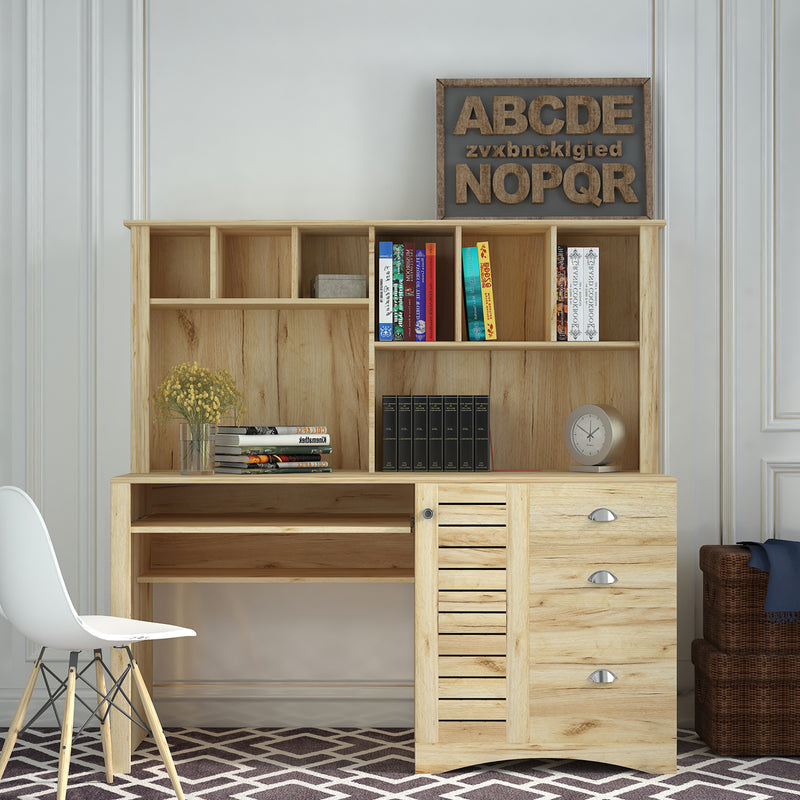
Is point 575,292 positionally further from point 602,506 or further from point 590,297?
point 602,506

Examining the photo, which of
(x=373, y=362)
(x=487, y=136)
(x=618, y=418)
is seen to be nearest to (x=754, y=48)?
(x=487, y=136)

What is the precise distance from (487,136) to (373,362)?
86 cm

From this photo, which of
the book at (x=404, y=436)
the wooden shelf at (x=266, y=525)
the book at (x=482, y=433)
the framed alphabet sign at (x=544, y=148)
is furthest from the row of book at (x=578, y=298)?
the wooden shelf at (x=266, y=525)

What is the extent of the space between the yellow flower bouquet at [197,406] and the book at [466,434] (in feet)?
2.34

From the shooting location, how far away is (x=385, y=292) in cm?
266

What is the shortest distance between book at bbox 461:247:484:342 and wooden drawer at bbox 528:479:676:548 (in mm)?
553

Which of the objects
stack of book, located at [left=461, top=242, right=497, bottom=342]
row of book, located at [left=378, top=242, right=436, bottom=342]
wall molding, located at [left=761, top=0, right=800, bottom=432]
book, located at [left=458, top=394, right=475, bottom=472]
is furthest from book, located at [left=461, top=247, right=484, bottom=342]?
wall molding, located at [left=761, top=0, right=800, bottom=432]

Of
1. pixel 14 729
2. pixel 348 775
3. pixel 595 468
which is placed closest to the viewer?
pixel 14 729

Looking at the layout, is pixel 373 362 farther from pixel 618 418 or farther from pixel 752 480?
pixel 752 480

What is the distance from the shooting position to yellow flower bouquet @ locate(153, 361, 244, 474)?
2609mm

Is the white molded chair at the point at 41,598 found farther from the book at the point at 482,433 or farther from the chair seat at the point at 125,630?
the book at the point at 482,433

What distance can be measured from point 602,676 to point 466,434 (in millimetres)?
814

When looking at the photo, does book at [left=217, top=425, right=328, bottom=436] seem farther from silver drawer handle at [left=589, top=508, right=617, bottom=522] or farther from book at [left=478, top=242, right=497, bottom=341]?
silver drawer handle at [left=589, top=508, right=617, bottom=522]

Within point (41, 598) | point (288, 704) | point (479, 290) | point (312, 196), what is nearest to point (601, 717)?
point (288, 704)
